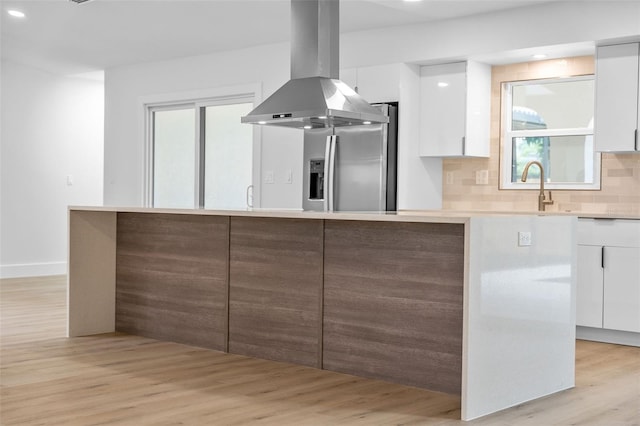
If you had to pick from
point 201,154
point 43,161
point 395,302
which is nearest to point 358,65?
point 201,154

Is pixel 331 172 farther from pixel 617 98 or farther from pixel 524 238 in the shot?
pixel 524 238

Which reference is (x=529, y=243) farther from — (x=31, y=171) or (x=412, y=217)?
(x=31, y=171)

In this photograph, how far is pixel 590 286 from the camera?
5207 mm

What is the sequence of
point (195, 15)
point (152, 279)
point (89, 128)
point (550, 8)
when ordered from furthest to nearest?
point (89, 128) < point (195, 15) < point (550, 8) < point (152, 279)

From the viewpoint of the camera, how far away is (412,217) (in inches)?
133

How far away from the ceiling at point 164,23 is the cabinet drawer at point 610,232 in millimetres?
1574

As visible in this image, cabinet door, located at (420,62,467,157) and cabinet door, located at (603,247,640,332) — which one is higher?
cabinet door, located at (420,62,467,157)

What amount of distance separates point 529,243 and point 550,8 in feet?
8.28

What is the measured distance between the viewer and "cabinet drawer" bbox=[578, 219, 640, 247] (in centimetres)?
502

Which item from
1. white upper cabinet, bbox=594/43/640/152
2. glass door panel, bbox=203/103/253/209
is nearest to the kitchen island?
white upper cabinet, bbox=594/43/640/152

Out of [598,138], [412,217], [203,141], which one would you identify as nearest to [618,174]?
[598,138]

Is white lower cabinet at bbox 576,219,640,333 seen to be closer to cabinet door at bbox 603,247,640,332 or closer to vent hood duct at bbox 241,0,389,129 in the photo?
cabinet door at bbox 603,247,640,332

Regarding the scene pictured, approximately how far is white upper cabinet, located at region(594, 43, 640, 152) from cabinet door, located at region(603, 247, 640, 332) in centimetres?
74

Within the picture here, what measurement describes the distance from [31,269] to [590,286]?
6.22 meters
